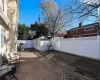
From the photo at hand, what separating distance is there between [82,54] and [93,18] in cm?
484

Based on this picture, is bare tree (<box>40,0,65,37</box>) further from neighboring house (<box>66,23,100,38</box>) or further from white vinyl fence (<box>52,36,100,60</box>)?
white vinyl fence (<box>52,36,100,60</box>)

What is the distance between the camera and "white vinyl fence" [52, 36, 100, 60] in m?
11.0

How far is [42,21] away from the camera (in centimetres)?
Result: 3475

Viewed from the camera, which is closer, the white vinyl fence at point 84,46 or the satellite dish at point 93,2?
the white vinyl fence at point 84,46

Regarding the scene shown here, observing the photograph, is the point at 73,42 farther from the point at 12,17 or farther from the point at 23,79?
the point at 23,79

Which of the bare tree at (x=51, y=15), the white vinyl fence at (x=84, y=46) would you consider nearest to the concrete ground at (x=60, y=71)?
the white vinyl fence at (x=84, y=46)

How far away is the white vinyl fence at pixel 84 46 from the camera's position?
36.2ft

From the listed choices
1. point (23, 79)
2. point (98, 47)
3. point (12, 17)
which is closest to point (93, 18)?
point (98, 47)

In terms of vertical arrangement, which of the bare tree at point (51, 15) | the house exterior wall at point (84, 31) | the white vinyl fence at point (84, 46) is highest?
the bare tree at point (51, 15)

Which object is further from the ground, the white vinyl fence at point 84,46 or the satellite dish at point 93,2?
the satellite dish at point 93,2

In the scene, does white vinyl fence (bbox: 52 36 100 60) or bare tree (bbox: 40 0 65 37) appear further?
bare tree (bbox: 40 0 65 37)

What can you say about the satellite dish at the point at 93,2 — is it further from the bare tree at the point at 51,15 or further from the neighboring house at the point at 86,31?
the bare tree at the point at 51,15

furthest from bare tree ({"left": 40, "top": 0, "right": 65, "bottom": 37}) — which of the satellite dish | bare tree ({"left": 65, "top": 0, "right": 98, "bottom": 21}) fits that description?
the satellite dish

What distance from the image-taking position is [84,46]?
12672 millimetres
